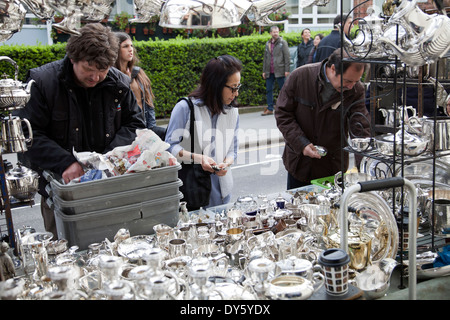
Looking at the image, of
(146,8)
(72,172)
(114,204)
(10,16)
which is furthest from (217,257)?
(146,8)

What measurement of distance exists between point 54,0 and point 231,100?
3.99 ft

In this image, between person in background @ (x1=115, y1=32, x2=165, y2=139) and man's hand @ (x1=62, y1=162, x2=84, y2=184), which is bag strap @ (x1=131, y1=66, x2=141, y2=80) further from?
man's hand @ (x1=62, y1=162, x2=84, y2=184)

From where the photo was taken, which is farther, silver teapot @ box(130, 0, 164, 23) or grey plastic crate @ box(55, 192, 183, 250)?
silver teapot @ box(130, 0, 164, 23)

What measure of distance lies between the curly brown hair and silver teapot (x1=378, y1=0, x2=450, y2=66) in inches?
53.5

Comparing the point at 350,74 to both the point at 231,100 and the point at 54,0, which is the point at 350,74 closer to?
the point at 231,100

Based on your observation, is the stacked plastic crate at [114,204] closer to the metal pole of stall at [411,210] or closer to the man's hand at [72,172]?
the man's hand at [72,172]

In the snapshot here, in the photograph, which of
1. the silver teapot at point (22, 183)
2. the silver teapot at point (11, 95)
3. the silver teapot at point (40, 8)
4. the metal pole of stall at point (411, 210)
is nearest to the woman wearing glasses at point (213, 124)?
the silver teapot at point (22, 183)

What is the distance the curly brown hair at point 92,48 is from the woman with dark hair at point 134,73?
1.35m

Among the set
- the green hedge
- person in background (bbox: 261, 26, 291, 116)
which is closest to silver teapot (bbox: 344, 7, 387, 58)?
the green hedge

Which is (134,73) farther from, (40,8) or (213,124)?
(40,8)

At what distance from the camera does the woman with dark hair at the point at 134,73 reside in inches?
152

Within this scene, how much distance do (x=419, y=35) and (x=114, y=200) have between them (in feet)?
4.54

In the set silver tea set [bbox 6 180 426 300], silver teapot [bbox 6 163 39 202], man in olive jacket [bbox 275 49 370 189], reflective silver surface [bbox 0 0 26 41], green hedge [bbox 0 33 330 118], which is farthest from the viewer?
green hedge [bbox 0 33 330 118]

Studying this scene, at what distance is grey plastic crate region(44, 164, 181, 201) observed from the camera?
202 centimetres
